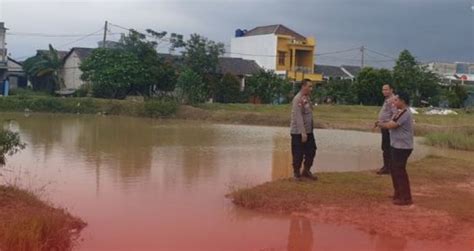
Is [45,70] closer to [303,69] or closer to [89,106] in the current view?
[89,106]

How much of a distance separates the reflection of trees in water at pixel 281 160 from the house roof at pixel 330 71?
36.8m

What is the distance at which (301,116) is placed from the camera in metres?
8.83

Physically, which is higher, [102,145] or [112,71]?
[112,71]

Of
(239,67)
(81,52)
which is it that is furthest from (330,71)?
(81,52)

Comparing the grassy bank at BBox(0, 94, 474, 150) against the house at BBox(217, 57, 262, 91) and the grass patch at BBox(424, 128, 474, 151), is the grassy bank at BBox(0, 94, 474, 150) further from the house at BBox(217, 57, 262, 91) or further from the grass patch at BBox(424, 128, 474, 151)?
the house at BBox(217, 57, 262, 91)

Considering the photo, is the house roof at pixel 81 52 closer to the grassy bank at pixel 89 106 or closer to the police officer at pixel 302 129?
the grassy bank at pixel 89 106

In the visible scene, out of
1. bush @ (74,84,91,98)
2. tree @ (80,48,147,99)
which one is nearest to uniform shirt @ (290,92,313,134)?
tree @ (80,48,147,99)

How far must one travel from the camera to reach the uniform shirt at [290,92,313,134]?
881 cm

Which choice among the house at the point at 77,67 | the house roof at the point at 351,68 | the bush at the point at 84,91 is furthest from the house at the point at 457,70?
the bush at the point at 84,91

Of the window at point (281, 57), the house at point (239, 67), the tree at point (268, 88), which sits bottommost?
the tree at point (268, 88)

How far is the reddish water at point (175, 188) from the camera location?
20.1 feet

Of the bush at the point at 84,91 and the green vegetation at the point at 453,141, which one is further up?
the bush at the point at 84,91

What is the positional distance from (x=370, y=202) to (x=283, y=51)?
4456 centimetres

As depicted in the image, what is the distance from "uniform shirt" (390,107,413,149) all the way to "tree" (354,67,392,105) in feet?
117
